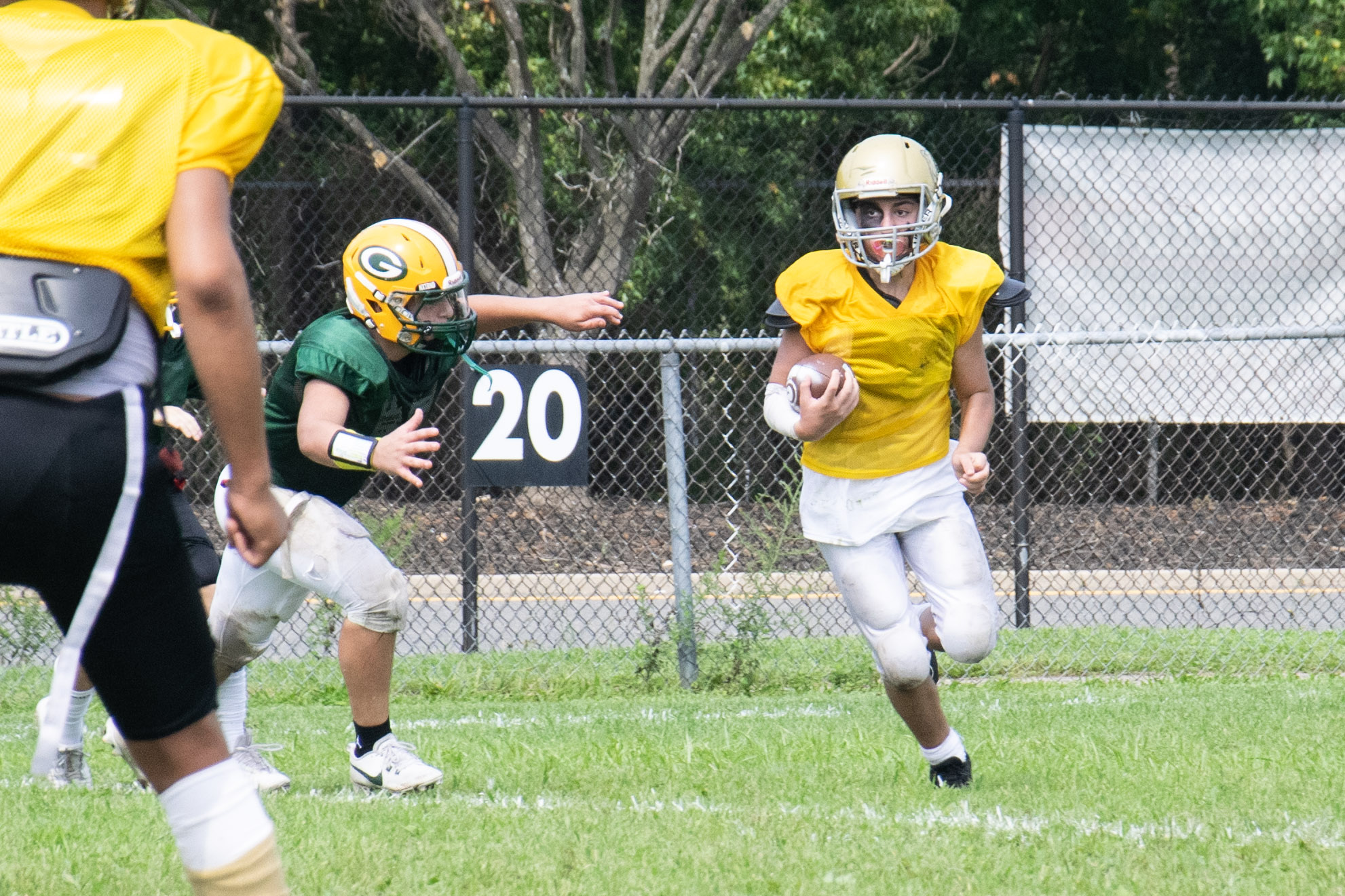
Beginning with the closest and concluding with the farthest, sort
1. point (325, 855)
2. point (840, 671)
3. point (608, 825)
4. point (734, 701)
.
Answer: point (325, 855)
point (608, 825)
point (734, 701)
point (840, 671)

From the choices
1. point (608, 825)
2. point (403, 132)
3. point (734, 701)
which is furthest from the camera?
point (403, 132)

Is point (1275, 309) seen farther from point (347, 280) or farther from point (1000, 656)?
point (347, 280)

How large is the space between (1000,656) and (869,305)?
3235mm

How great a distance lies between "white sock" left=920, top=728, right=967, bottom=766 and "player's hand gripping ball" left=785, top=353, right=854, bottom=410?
42.6 inches

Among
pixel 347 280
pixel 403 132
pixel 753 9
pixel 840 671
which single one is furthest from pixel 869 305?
pixel 753 9

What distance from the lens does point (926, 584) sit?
14.5 ft

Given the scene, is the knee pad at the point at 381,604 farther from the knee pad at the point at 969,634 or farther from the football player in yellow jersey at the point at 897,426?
the knee pad at the point at 969,634

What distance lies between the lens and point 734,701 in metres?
6.30

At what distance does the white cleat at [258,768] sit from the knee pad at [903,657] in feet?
6.13

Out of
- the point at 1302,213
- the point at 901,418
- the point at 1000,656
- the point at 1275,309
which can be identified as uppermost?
the point at 901,418

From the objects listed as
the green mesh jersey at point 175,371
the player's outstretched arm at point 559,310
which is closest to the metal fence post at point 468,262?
the green mesh jersey at point 175,371

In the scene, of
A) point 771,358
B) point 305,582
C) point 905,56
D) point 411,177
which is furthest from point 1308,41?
point 305,582

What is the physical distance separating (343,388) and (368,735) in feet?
3.45

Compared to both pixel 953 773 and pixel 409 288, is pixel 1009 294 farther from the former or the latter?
pixel 409 288
